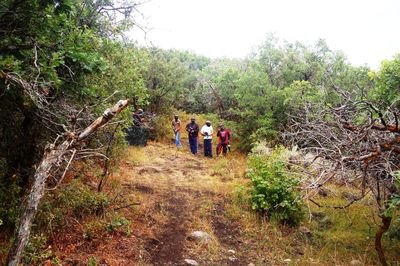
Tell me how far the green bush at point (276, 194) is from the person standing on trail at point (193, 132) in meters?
5.80

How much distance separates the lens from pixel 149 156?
1375cm

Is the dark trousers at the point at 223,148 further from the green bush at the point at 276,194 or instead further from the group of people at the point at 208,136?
the green bush at the point at 276,194

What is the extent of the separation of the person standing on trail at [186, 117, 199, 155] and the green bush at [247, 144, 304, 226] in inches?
228

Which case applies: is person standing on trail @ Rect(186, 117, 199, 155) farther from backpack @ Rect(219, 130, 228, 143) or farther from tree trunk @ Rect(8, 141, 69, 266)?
tree trunk @ Rect(8, 141, 69, 266)

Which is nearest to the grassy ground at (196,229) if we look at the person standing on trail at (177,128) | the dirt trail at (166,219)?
the dirt trail at (166,219)

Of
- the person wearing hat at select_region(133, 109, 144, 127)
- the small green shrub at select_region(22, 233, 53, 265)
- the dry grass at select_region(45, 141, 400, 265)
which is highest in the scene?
the person wearing hat at select_region(133, 109, 144, 127)

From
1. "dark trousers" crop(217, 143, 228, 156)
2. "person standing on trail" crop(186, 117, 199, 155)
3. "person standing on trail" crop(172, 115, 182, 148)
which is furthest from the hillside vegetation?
"person standing on trail" crop(172, 115, 182, 148)

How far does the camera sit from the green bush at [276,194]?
27.8 ft

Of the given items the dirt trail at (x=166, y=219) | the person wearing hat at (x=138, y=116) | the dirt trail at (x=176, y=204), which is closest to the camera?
the dirt trail at (x=166, y=219)

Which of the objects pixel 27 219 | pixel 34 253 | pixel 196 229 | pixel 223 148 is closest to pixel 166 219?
pixel 196 229

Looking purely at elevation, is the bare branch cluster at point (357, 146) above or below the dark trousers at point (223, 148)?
above

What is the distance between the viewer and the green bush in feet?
27.8

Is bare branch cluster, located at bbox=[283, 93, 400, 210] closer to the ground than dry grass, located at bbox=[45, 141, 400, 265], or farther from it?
farther from it

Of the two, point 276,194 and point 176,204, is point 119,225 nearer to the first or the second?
point 176,204
